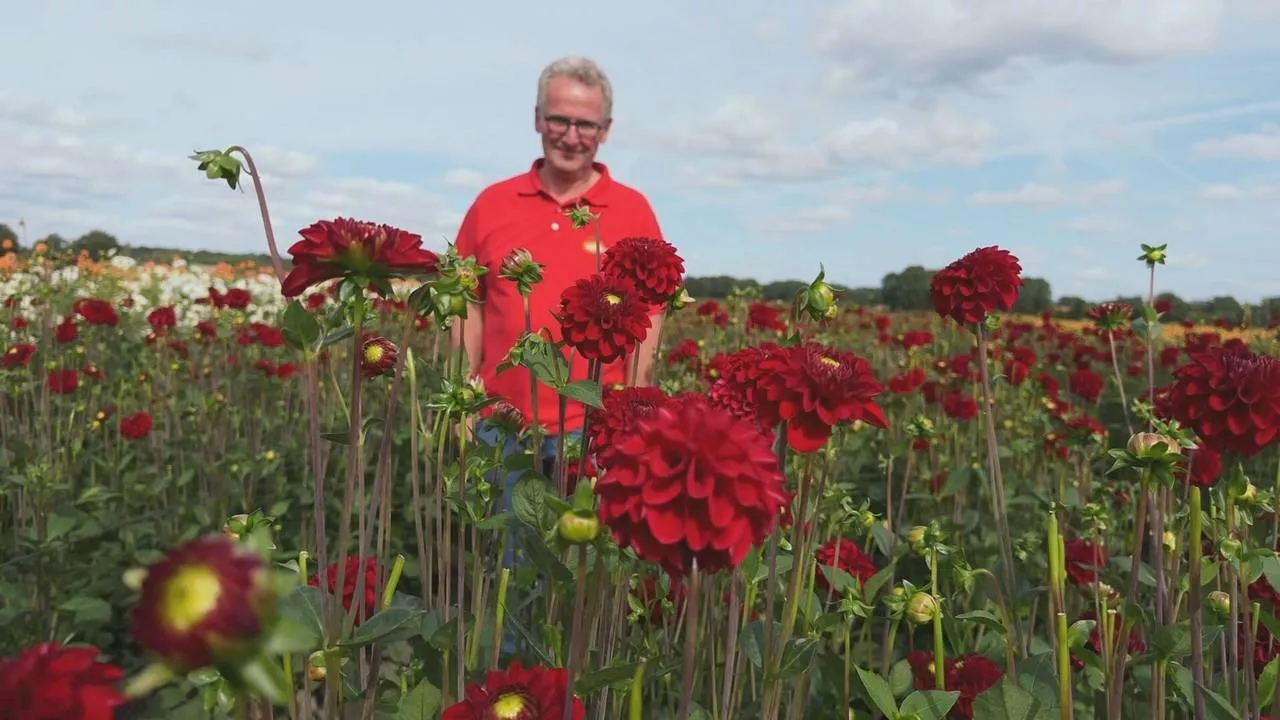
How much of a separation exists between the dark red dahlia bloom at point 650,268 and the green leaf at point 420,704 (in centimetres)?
100

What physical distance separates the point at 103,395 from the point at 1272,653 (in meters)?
6.34

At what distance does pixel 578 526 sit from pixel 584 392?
655 mm

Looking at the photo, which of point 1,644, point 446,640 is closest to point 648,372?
point 446,640

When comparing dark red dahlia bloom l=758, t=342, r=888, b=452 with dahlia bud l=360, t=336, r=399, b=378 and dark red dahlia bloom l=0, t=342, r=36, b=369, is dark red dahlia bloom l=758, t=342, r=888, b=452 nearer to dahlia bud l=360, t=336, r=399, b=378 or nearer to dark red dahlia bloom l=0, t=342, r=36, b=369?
dahlia bud l=360, t=336, r=399, b=378

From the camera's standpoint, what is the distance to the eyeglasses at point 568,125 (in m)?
3.87

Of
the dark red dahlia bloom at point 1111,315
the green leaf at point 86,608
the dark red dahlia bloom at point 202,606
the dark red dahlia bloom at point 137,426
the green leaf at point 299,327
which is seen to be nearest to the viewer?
the dark red dahlia bloom at point 202,606

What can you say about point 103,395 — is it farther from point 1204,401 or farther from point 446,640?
point 1204,401

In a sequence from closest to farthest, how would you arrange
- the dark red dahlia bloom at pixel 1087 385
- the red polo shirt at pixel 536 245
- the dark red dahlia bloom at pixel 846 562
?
the dark red dahlia bloom at pixel 846 562 → the red polo shirt at pixel 536 245 → the dark red dahlia bloom at pixel 1087 385

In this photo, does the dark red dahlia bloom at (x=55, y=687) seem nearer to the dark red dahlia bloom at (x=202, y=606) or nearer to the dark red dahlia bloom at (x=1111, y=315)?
the dark red dahlia bloom at (x=202, y=606)

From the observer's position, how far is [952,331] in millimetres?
9797

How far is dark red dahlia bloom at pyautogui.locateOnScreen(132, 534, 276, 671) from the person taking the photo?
71cm

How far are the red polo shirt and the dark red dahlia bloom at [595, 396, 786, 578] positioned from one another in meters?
2.39

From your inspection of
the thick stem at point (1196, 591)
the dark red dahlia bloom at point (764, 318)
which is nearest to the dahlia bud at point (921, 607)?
the thick stem at point (1196, 591)

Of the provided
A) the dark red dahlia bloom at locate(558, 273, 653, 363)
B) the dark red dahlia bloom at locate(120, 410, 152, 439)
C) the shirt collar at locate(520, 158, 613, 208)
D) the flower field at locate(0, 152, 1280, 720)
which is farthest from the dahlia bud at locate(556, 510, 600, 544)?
the dark red dahlia bloom at locate(120, 410, 152, 439)
